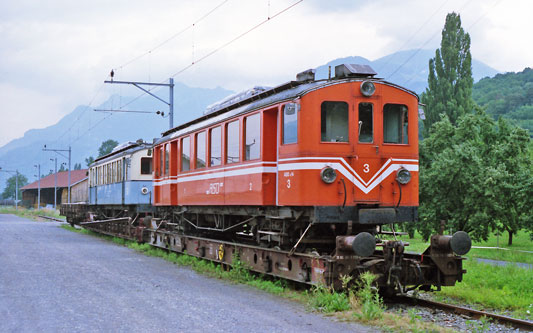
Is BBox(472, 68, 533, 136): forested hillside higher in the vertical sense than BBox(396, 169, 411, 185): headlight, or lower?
higher

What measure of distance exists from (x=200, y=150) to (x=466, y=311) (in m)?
7.91

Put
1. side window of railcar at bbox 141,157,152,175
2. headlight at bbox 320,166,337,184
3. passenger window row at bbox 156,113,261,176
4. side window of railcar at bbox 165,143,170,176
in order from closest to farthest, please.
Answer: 1. headlight at bbox 320,166,337,184
2. passenger window row at bbox 156,113,261,176
3. side window of railcar at bbox 165,143,170,176
4. side window of railcar at bbox 141,157,152,175

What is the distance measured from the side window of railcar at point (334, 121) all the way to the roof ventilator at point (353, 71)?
2.08ft

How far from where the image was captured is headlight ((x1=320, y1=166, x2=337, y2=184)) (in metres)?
10.1

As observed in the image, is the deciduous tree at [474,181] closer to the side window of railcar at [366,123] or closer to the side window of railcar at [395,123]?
the side window of railcar at [395,123]

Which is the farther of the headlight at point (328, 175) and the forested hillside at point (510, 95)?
the forested hillside at point (510, 95)

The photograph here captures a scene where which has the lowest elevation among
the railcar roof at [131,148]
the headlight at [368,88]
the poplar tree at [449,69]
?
the headlight at [368,88]

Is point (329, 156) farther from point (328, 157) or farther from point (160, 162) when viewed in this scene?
point (160, 162)

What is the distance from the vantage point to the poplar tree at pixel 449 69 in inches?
2012

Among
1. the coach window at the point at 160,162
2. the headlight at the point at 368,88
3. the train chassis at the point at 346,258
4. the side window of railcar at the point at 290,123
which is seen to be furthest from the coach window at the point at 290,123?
the coach window at the point at 160,162

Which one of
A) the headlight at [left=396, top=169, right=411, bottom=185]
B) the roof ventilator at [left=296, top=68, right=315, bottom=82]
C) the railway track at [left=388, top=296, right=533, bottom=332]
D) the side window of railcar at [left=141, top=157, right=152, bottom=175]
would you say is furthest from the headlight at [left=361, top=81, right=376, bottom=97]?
the side window of railcar at [left=141, top=157, right=152, bottom=175]

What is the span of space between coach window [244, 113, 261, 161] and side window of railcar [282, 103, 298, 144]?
2.96 feet

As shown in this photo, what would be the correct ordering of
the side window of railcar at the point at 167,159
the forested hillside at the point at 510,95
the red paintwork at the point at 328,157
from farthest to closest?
the forested hillside at the point at 510,95
the side window of railcar at the point at 167,159
the red paintwork at the point at 328,157

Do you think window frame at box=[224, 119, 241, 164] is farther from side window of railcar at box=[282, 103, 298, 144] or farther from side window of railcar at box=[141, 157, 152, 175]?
side window of railcar at box=[141, 157, 152, 175]
